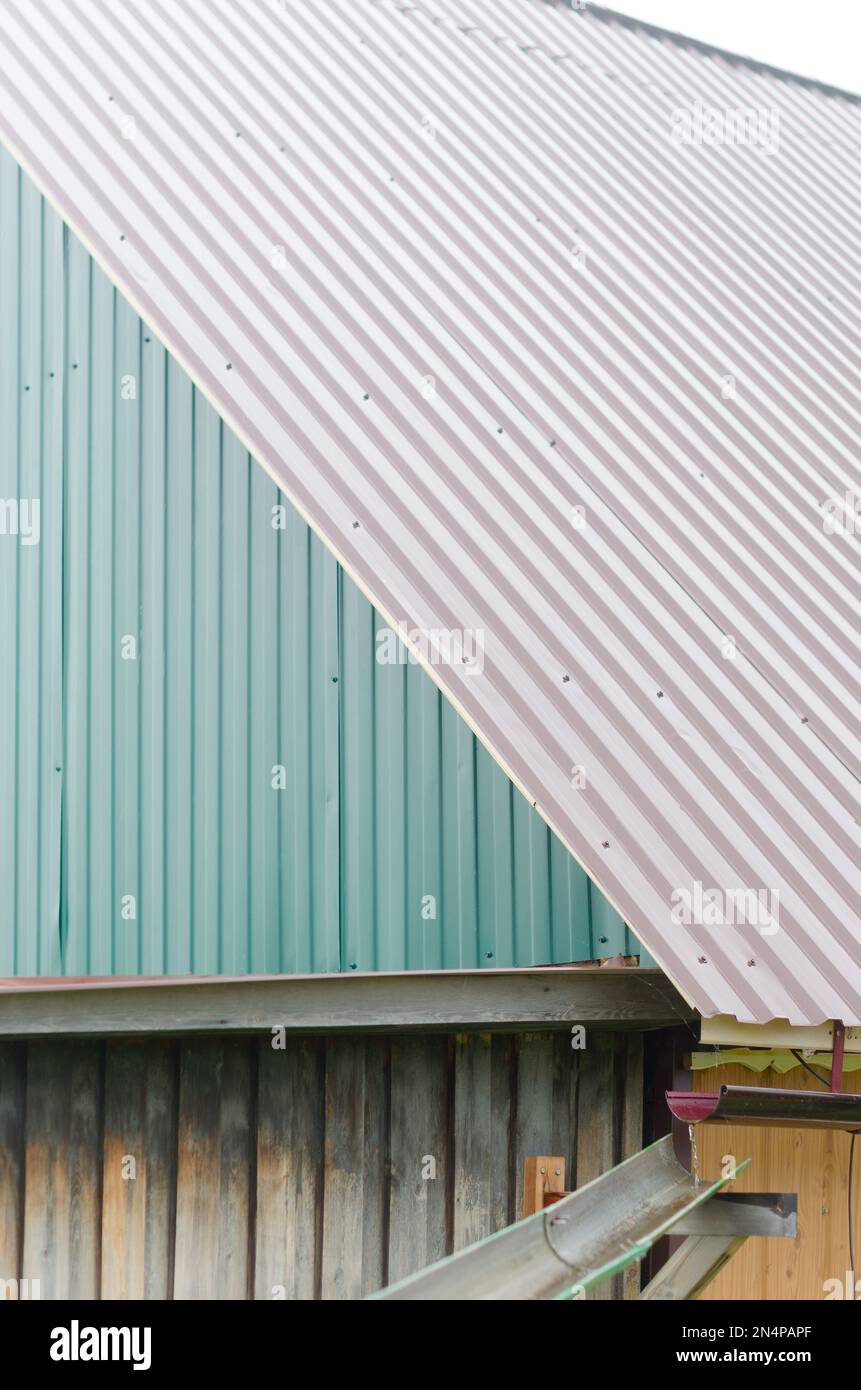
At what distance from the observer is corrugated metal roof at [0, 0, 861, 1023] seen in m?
4.82

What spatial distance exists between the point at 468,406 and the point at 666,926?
2.57 meters

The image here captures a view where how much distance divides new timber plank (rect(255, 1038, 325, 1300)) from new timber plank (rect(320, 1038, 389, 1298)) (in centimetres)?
4

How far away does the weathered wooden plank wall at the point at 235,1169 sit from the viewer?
4844 millimetres

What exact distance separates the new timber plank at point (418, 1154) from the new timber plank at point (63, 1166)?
3.40ft

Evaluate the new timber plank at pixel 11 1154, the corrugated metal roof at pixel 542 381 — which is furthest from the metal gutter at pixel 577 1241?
the new timber plank at pixel 11 1154

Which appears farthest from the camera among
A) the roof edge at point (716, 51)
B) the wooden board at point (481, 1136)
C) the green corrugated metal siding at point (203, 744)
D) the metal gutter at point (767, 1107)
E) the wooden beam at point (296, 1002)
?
the roof edge at point (716, 51)

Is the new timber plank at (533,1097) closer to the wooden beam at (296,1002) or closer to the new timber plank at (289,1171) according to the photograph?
the wooden beam at (296,1002)

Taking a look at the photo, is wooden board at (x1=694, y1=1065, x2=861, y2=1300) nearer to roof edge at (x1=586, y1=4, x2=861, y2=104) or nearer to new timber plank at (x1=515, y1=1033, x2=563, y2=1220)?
new timber plank at (x1=515, y1=1033, x2=563, y2=1220)

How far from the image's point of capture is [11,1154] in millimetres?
4844

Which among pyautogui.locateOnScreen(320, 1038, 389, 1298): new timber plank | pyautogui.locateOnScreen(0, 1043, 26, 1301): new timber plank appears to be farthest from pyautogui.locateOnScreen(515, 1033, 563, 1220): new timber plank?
pyautogui.locateOnScreen(0, 1043, 26, 1301): new timber plank

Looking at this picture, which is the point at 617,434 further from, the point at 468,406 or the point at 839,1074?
the point at 839,1074

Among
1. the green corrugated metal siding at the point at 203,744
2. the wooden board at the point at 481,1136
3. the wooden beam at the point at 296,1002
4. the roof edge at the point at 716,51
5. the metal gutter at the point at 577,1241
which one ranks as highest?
the roof edge at the point at 716,51

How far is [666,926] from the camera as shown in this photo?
172 inches
